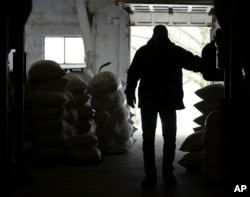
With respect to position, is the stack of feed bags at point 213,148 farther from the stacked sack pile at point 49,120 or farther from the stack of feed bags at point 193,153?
the stacked sack pile at point 49,120

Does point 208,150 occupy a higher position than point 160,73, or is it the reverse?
point 160,73

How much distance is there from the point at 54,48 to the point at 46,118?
4523mm

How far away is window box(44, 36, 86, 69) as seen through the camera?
30.2ft

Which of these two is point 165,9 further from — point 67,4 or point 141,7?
point 67,4

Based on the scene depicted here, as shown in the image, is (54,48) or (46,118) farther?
(54,48)

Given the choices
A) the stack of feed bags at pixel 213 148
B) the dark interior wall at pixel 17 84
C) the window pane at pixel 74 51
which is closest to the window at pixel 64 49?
the window pane at pixel 74 51

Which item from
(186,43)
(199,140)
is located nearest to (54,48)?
(186,43)

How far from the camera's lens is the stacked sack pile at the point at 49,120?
493 cm

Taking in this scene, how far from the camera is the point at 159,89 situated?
3760mm

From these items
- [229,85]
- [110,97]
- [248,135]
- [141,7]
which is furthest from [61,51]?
[248,135]

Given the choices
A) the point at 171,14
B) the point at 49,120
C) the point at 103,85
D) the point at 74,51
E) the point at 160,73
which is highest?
the point at 171,14

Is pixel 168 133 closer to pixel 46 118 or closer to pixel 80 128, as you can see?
pixel 46 118

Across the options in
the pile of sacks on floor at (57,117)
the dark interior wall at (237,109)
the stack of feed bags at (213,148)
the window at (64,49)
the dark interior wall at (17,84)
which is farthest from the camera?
the window at (64,49)

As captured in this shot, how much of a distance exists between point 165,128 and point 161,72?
49 cm
